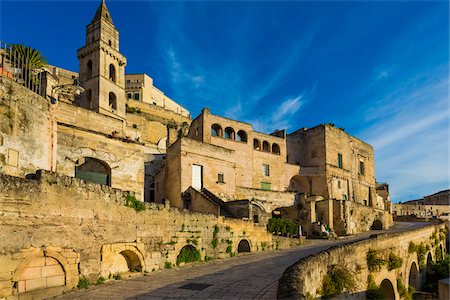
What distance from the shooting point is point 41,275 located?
884 centimetres

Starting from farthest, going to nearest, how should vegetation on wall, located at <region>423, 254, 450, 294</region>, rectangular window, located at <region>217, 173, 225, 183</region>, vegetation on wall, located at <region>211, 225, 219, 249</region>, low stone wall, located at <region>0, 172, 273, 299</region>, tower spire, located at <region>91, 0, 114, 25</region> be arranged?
tower spire, located at <region>91, 0, 114, 25</region> < rectangular window, located at <region>217, 173, 225, 183</region> < vegetation on wall, located at <region>423, 254, 450, 294</region> < vegetation on wall, located at <region>211, 225, 219, 249</region> < low stone wall, located at <region>0, 172, 273, 299</region>

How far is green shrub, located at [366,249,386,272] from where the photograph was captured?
13.2m

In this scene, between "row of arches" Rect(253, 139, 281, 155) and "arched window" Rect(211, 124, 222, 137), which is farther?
"row of arches" Rect(253, 139, 281, 155)

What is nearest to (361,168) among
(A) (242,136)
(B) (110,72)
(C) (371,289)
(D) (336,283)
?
(A) (242,136)

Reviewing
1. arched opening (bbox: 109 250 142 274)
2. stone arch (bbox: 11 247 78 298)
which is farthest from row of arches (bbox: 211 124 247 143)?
stone arch (bbox: 11 247 78 298)

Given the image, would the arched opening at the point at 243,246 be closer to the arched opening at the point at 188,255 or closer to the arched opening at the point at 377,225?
the arched opening at the point at 188,255

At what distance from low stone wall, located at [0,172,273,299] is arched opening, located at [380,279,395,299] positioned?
27.6ft

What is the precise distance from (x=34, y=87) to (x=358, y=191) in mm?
35773

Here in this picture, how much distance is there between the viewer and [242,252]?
1788cm

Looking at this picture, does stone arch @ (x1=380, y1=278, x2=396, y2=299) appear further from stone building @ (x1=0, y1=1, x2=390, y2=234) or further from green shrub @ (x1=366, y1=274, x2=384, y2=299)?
stone building @ (x1=0, y1=1, x2=390, y2=234)

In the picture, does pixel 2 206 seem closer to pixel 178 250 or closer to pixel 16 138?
pixel 16 138

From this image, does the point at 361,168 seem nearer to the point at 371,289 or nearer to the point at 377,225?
the point at 377,225

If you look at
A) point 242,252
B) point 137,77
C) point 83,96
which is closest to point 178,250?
point 242,252

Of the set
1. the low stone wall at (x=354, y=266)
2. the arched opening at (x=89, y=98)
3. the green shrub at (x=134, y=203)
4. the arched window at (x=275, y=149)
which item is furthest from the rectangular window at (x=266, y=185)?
the green shrub at (x=134, y=203)
